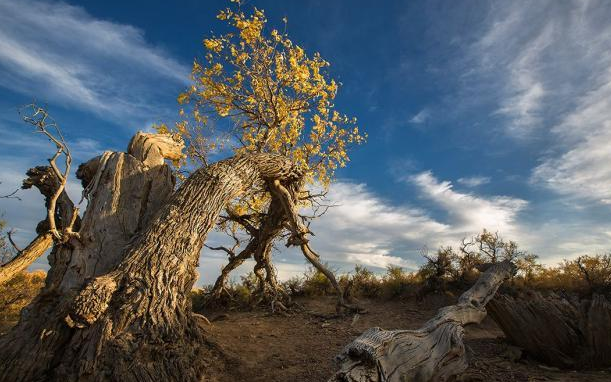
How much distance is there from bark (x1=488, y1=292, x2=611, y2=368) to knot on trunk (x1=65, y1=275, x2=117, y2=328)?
665cm

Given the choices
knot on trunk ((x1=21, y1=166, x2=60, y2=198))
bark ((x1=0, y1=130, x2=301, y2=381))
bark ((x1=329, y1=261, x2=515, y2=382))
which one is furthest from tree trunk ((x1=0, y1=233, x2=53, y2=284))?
bark ((x1=329, y1=261, x2=515, y2=382))

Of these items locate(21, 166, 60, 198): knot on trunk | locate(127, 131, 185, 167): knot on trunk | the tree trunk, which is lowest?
the tree trunk

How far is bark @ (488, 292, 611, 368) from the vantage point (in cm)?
648

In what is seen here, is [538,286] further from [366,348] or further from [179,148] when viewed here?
[179,148]

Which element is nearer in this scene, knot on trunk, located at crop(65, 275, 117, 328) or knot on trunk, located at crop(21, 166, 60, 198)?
knot on trunk, located at crop(65, 275, 117, 328)

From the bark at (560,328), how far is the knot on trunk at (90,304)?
665 cm

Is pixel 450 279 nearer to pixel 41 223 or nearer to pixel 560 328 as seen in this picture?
pixel 560 328

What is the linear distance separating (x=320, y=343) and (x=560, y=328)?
4.38 m

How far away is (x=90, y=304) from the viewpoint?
207 inches

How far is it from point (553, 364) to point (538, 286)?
17.2ft

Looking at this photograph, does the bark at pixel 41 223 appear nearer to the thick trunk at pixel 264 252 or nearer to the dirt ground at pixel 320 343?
the dirt ground at pixel 320 343

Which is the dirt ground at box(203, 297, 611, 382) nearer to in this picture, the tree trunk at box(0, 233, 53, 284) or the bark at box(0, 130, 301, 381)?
the bark at box(0, 130, 301, 381)

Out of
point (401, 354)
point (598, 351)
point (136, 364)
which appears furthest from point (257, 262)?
point (598, 351)

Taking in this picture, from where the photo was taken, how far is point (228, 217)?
10609 mm
